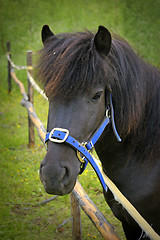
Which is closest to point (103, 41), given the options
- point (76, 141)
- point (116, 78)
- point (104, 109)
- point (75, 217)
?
point (116, 78)

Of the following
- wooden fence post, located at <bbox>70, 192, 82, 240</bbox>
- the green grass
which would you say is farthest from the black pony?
wooden fence post, located at <bbox>70, 192, 82, 240</bbox>

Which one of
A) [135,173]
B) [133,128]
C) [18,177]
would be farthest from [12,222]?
[133,128]

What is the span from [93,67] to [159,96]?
73 cm

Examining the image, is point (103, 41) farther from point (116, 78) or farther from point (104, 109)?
point (104, 109)

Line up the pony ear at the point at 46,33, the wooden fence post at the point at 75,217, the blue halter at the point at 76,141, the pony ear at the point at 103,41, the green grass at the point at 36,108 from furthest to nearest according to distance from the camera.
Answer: the green grass at the point at 36,108 < the wooden fence post at the point at 75,217 < the pony ear at the point at 46,33 < the pony ear at the point at 103,41 < the blue halter at the point at 76,141

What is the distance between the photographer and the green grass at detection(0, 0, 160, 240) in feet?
11.5

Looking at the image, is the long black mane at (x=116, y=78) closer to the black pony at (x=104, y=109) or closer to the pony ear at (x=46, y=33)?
the black pony at (x=104, y=109)

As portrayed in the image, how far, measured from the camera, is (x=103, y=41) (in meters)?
1.66

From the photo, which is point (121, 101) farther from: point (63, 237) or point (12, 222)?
point (12, 222)

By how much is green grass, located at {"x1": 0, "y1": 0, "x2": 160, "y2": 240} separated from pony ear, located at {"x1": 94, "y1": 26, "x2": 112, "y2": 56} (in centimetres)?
52

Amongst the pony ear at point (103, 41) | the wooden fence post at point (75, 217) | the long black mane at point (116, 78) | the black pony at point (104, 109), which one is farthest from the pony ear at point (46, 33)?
the wooden fence post at point (75, 217)

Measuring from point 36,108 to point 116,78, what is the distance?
7.20 metres

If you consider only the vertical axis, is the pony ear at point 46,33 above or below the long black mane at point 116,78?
above

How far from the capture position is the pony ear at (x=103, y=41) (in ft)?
→ 5.32
